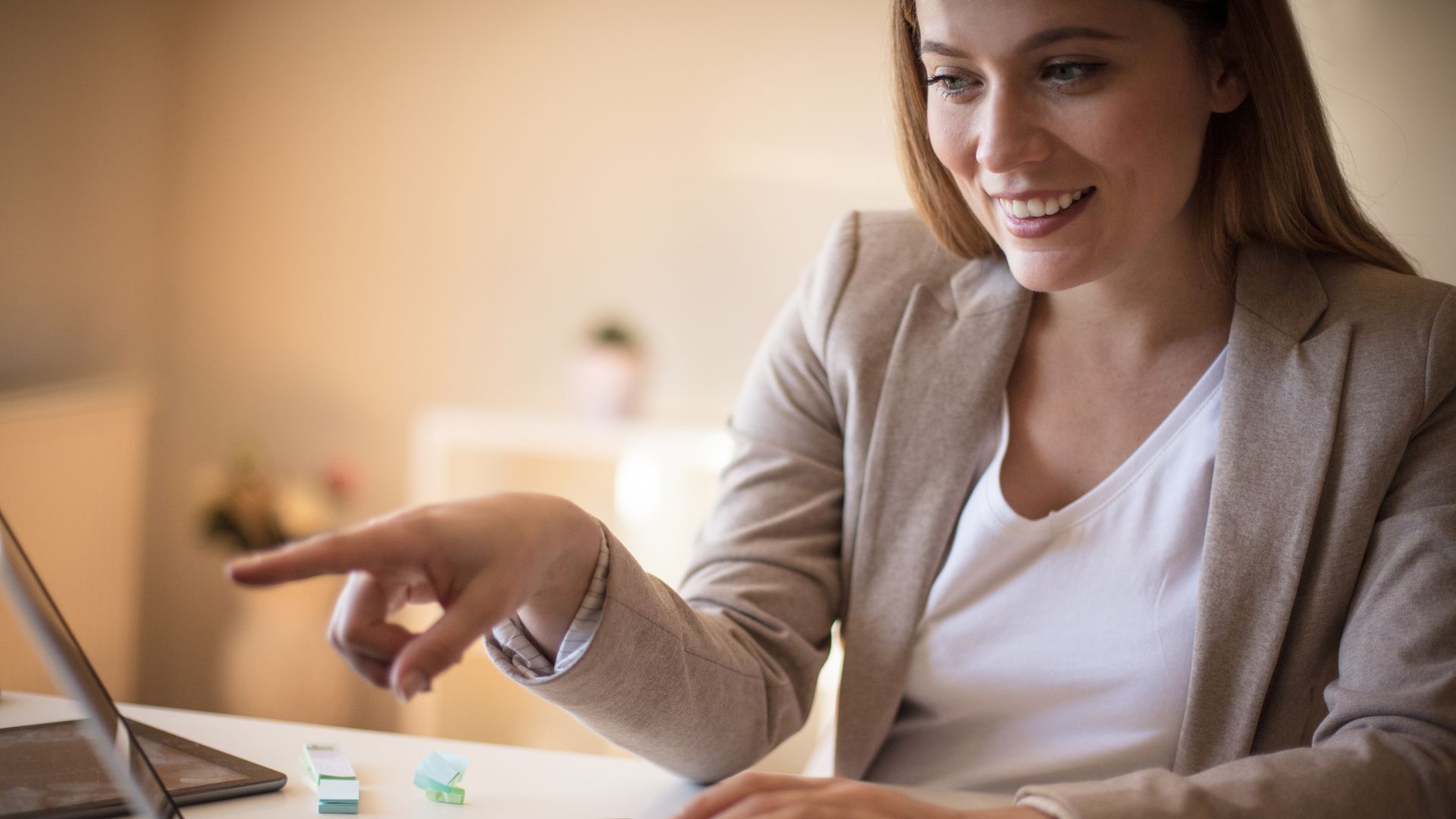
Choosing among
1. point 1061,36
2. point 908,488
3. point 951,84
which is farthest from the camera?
point 908,488

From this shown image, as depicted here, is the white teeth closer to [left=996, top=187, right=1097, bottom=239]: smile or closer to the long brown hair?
[left=996, top=187, right=1097, bottom=239]: smile

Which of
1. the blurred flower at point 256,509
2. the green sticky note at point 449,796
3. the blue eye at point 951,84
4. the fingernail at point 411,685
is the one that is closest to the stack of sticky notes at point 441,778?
the green sticky note at point 449,796

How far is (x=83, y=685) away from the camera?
2.15ft

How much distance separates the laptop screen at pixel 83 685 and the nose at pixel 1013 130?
759 millimetres

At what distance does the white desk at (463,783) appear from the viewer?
0.88 m

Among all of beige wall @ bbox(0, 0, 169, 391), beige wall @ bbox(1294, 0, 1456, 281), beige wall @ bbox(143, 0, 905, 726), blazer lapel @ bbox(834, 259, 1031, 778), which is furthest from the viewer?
beige wall @ bbox(143, 0, 905, 726)

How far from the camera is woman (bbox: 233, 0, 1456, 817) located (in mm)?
949

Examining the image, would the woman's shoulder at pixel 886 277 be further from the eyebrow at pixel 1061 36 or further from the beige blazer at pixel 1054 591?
the eyebrow at pixel 1061 36

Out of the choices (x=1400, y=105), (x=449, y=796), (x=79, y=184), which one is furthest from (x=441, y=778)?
(x=79, y=184)

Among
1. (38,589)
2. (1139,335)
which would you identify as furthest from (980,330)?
(38,589)

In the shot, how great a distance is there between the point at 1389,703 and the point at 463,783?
704mm

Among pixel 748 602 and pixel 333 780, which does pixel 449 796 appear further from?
pixel 748 602

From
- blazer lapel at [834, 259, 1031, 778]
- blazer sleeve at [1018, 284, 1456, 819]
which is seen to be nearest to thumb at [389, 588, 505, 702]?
blazer sleeve at [1018, 284, 1456, 819]

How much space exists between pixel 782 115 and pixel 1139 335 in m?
2.10
